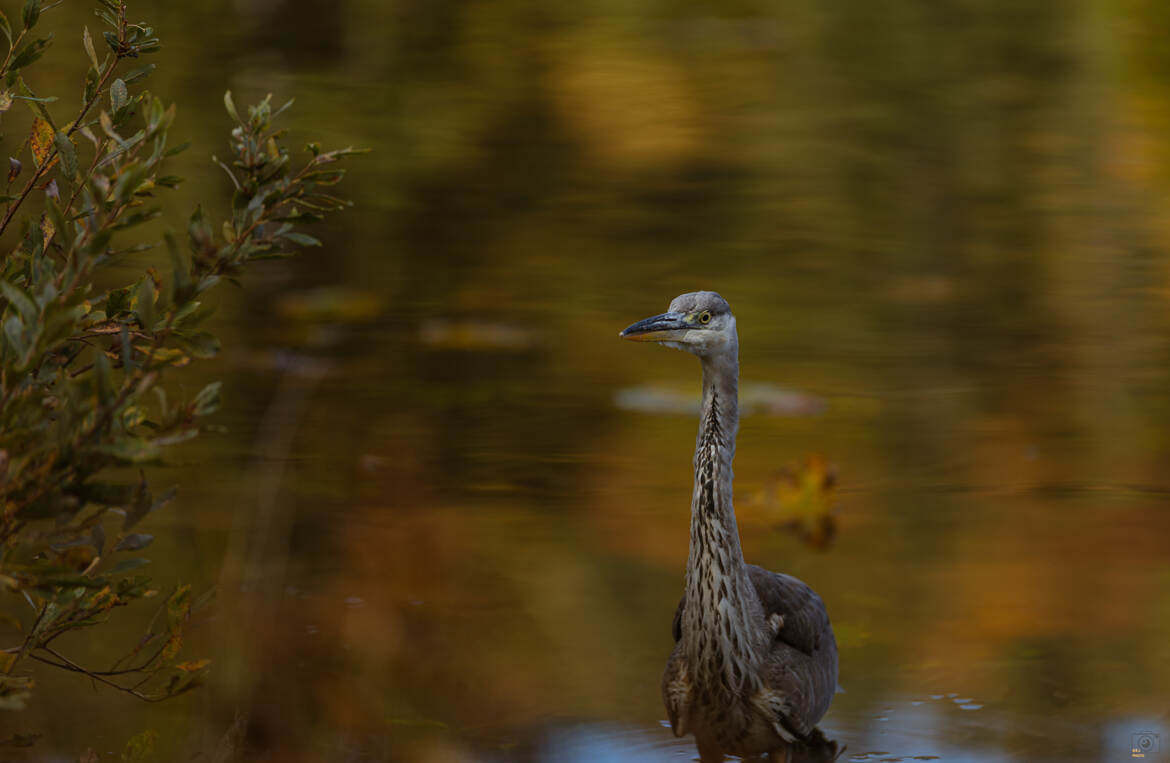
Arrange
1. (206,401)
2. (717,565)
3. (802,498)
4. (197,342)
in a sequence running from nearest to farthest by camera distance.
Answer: (206,401)
(197,342)
(717,565)
(802,498)

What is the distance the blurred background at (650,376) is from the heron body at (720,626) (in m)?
0.20

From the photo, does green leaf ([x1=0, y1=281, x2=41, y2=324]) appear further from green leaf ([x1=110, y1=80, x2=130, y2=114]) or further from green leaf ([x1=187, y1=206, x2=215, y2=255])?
green leaf ([x1=110, y1=80, x2=130, y2=114])

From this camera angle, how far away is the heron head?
3.36 meters

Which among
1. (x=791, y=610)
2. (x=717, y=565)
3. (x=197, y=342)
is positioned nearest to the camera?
(x=197, y=342)

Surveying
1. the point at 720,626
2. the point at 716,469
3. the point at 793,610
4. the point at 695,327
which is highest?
the point at 695,327

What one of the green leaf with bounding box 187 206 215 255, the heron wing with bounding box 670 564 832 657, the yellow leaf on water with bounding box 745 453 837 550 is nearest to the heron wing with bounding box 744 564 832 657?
the heron wing with bounding box 670 564 832 657

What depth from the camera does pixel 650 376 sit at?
20.9ft

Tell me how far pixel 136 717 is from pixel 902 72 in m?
7.34

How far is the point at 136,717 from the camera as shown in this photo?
3521 mm

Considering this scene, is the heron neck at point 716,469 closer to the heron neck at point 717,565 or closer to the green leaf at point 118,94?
the heron neck at point 717,565

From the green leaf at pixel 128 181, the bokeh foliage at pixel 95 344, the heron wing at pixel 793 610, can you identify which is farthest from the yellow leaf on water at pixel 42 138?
the heron wing at pixel 793 610

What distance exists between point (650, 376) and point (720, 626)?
3098 millimetres

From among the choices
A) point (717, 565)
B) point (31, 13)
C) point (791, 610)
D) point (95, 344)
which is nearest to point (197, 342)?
point (95, 344)

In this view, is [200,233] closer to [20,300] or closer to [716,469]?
[20,300]
